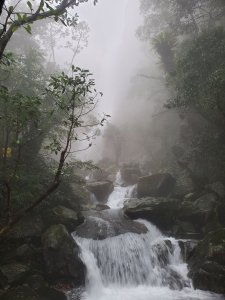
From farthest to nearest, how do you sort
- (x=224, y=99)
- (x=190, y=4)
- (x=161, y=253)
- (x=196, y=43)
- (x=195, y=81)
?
(x=190, y=4)
(x=196, y=43)
(x=195, y=81)
(x=224, y=99)
(x=161, y=253)

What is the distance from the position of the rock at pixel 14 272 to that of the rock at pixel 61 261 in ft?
3.33

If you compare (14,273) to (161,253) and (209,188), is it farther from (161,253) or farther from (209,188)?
(209,188)

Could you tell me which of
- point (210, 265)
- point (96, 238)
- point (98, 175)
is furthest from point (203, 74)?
A: point (98, 175)

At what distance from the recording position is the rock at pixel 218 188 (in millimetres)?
17248

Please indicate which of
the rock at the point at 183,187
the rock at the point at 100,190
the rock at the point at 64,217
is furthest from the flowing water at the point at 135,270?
the rock at the point at 100,190

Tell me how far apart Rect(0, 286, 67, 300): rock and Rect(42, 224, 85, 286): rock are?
116cm

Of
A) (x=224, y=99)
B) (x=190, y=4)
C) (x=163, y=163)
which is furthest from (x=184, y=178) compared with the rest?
(x=190, y=4)

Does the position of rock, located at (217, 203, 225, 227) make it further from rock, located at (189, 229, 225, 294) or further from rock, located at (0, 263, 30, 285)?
rock, located at (0, 263, 30, 285)

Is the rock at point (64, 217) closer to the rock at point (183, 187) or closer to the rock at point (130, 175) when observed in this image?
the rock at point (183, 187)

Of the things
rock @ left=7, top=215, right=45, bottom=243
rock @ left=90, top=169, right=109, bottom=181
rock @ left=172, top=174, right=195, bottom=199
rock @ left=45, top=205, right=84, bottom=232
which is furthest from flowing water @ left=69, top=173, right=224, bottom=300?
rock @ left=90, top=169, right=109, bottom=181

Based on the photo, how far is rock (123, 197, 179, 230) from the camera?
1681 cm

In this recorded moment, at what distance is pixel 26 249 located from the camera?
12172 millimetres

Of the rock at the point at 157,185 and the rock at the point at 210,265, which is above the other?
the rock at the point at 157,185

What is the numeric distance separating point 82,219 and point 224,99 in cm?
980
